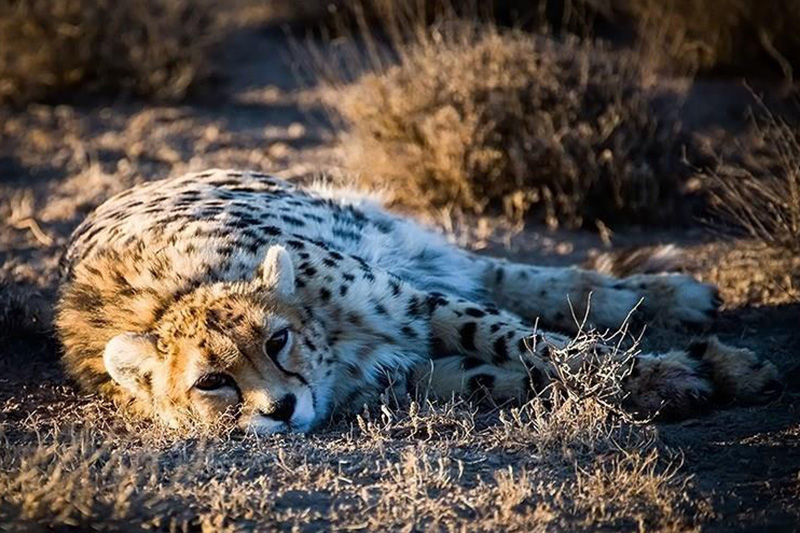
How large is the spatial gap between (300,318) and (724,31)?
495cm

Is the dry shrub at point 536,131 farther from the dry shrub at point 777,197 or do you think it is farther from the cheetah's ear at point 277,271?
the cheetah's ear at point 277,271

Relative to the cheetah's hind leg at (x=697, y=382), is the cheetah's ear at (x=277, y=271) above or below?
above

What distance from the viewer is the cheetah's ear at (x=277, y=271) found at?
379 cm

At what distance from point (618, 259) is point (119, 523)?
2656 mm

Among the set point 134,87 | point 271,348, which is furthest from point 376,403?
point 134,87

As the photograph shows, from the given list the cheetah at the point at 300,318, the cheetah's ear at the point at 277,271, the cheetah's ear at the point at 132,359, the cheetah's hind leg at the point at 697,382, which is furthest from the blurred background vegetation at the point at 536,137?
the cheetah's ear at the point at 132,359

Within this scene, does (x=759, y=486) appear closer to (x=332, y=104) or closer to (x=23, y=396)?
(x=23, y=396)

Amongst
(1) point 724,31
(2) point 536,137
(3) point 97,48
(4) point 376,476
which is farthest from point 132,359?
(1) point 724,31

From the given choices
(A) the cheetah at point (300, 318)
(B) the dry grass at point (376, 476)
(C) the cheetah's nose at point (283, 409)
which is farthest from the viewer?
(A) the cheetah at point (300, 318)

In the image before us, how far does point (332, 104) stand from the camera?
762 centimetres

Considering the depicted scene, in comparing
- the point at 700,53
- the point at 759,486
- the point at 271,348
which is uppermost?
the point at 271,348

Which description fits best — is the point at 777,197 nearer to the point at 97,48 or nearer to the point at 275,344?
the point at 275,344

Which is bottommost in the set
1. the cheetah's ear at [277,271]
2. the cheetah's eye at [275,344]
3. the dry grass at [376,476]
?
the dry grass at [376,476]

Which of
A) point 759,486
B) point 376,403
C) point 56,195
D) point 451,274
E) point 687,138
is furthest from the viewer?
point 56,195
